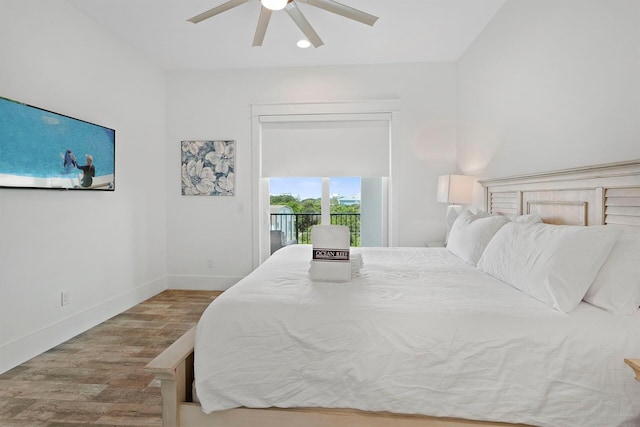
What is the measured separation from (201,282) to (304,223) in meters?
1.52

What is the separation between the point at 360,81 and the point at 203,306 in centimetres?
316

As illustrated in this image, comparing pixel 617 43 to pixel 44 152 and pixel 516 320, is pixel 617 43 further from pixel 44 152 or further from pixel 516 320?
pixel 44 152

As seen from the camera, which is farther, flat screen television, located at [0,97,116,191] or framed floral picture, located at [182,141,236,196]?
framed floral picture, located at [182,141,236,196]

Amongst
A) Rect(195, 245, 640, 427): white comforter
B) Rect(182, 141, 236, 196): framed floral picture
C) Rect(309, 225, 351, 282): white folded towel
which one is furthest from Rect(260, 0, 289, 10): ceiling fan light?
Rect(182, 141, 236, 196): framed floral picture

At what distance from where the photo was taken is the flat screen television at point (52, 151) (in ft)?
7.38

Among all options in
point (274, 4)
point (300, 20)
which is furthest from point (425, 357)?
point (300, 20)

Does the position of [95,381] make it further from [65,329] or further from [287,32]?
[287,32]

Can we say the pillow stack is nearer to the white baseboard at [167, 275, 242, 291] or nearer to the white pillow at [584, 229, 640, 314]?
the white pillow at [584, 229, 640, 314]

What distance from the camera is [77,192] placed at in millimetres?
2914

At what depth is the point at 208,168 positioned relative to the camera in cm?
429

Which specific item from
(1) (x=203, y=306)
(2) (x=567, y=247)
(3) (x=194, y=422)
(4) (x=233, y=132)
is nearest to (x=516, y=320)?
(2) (x=567, y=247)

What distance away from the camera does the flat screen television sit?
88.6 inches

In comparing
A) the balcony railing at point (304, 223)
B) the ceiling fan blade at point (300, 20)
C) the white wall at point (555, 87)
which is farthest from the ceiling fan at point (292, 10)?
the balcony railing at point (304, 223)

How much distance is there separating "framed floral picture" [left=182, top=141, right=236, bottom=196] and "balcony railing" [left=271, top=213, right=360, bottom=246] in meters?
0.72
